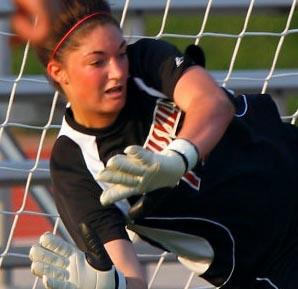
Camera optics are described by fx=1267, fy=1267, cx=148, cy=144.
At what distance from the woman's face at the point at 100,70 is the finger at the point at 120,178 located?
0.92ft

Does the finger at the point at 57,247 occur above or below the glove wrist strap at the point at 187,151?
below

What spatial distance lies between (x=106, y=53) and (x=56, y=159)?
0.87ft

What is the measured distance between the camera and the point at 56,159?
248cm

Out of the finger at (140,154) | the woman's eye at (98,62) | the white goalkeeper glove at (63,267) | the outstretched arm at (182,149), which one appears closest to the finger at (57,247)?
the white goalkeeper glove at (63,267)

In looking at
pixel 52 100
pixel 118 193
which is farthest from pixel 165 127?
pixel 52 100

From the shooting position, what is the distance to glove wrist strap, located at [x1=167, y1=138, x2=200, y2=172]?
2170mm

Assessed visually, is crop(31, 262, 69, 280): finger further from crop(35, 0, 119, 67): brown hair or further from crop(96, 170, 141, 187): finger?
crop(35, 0, 119, 67): brown hair

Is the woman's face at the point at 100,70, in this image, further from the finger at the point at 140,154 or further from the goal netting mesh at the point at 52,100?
the goal netting mesh at the point at 52,100

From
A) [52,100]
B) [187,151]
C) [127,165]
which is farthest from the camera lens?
[52,100]

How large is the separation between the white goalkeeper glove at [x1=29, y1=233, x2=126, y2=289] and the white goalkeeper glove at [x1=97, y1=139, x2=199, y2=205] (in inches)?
4.8

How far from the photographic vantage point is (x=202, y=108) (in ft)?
7.44

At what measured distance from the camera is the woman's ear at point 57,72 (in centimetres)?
242

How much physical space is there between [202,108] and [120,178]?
26cm

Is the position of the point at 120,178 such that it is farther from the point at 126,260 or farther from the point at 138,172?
the point at 126,260
